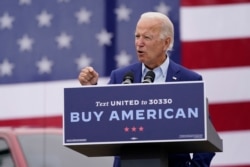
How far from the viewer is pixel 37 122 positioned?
6.25m

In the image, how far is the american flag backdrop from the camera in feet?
20.0

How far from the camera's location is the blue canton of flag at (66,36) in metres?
6.23

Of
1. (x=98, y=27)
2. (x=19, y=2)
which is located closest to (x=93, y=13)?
(x=98, y=27)

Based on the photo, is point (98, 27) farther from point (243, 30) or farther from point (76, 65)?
point (243, 30)

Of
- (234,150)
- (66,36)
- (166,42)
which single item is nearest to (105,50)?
(66,36)

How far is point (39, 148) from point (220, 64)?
1.42 metres

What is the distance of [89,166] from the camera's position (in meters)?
5.57

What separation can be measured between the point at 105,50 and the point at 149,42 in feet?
8.11

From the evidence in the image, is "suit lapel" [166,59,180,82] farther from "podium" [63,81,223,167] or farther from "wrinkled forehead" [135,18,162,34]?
"podium" [63,81,223,167]

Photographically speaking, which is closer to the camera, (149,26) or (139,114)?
(139,114)

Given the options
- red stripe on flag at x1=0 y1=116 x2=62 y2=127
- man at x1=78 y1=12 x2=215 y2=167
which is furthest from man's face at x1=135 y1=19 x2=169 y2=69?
red stripe on flag at x1=0 y1=116 x2=62 y2=127

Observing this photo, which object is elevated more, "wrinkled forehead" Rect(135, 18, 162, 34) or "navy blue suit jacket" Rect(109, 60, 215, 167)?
"wrinkled forehead" Rect(135, 18, 162, 34)

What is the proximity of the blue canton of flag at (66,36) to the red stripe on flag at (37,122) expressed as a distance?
297 mm

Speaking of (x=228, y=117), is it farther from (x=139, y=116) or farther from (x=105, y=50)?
(x=139, y=116)
